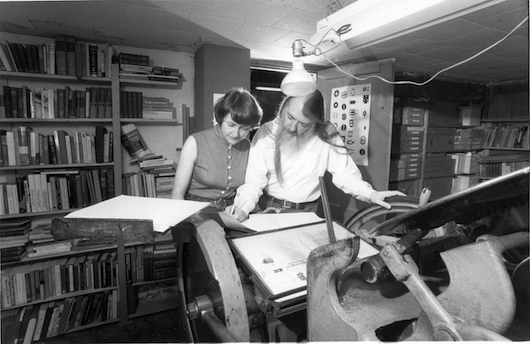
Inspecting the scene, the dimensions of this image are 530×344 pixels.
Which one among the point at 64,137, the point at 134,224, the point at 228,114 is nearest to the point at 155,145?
the point at 64,137

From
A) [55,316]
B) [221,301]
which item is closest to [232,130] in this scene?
[221,301]

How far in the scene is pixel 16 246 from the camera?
2.32 metres

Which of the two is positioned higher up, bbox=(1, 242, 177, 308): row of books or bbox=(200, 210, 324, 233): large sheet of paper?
bbox=(200, 210, 324, 233): large sheet of paper

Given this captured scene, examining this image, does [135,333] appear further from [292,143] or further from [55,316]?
[292,143]

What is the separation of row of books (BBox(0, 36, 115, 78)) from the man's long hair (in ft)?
6.12

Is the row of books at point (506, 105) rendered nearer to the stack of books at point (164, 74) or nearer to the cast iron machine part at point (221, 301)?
the stack of books at point (164, 74)

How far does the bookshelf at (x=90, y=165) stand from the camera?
7.75 ft

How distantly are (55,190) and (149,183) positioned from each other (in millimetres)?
748

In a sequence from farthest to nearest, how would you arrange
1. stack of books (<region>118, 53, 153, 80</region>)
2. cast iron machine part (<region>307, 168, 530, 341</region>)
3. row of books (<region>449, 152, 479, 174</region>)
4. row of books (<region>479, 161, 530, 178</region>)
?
row of books (<region>449, 152, 479, 174</region>), row of books (<region>479, 161, 530, 178</region>), stack of books (<region>118, 53, 153, 80</region>), cast iron machine part (<region>307, 168, 530, 341</region>)

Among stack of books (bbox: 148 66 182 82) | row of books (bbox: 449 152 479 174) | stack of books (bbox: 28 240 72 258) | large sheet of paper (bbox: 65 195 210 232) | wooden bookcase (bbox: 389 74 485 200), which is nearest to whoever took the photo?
large sheet of paper (bbox: 65 195 210 232)

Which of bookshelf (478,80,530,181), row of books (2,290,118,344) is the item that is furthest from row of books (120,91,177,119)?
bookshelf (478,80,530,181)

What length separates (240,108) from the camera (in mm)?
1490

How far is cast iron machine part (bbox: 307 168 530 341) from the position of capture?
428mm

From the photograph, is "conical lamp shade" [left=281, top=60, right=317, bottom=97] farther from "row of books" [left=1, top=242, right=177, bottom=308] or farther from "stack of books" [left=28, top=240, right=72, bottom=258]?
"stack of books" [left=28, top=240, right=72, bottom=258]
